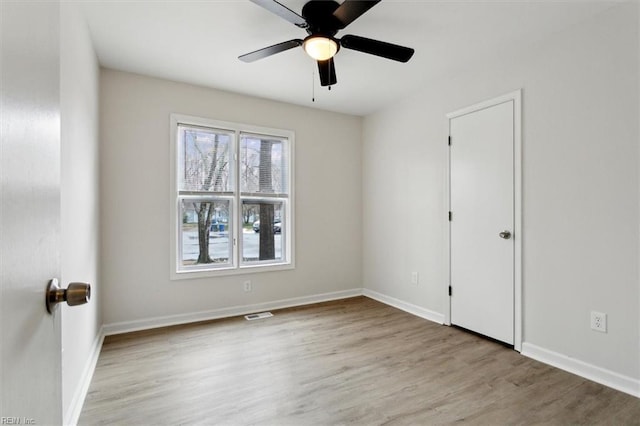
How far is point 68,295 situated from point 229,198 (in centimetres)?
317

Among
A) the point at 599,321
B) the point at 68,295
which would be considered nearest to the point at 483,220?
the point at 599,321

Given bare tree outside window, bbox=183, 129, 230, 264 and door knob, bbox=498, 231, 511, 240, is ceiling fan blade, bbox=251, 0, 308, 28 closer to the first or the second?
bare tree outside window, bbox=183, 129, 230, 264

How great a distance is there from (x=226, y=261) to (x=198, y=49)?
227 cm

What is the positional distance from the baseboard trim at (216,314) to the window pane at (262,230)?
572 mm

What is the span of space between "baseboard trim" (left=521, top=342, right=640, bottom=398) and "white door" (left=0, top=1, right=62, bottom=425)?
313 centimetres

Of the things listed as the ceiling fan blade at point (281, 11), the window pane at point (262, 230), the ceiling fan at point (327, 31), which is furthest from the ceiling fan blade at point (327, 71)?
the window pane at point (262, 230)

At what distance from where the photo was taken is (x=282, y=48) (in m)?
2.37

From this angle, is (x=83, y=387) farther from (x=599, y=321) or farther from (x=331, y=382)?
(x=599, y=321)

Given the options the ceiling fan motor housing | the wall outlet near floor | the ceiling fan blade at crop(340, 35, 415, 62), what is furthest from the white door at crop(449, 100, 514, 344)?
the ceiling fan motor housing

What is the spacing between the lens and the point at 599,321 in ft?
7.55

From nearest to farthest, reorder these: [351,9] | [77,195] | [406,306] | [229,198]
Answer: [351,9]
[77,195]
[229,198]
[406,306]

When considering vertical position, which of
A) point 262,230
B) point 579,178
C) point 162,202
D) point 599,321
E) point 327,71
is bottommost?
point 599,321

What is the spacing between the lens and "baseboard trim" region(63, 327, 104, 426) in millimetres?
1805

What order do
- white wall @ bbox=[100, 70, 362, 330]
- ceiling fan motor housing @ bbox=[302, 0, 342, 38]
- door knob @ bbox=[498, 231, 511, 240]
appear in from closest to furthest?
ceiling fan motor housing @ bbox=[302, 0, 342, 38]
door knob @ bbox=[498, 231, 511, 240]
white wall @ bbox=[100, 70, 362, 330]
